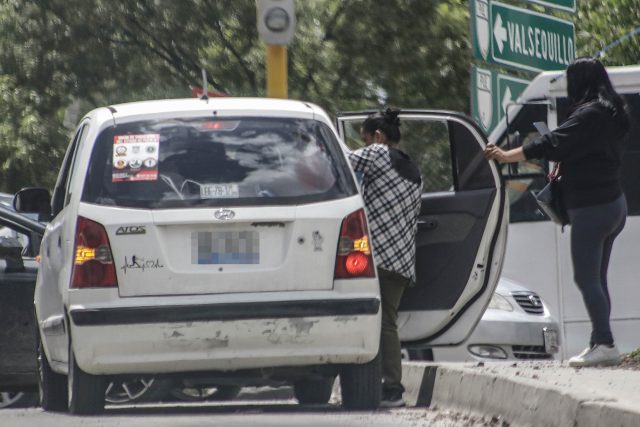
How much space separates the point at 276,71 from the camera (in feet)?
37.2

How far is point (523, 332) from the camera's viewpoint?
11969mm

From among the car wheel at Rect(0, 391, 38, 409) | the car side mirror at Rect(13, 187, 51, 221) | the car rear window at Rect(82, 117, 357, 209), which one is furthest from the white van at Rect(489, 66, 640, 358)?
the car rear window at Rect(82, 117, 357, 209)

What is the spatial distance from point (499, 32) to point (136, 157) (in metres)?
7.28

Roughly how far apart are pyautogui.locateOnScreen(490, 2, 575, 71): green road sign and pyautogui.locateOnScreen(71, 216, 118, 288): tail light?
7.49 m

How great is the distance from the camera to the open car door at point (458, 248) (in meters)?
9.66

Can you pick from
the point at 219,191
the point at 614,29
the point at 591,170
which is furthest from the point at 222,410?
the point at 614,29

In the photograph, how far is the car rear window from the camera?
8.18 m

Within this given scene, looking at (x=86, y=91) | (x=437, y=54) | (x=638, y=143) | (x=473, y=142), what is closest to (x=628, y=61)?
(x=437, y=54)

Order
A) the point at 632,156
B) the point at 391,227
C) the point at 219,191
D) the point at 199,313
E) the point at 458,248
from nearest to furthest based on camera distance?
1. the point at 199,313
2. the point at 219,191
3. the point at 391,227
4. the point at 458,248
5. the point at 632,156

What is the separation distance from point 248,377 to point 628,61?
11.0m

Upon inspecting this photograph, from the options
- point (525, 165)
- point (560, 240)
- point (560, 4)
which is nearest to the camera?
point (525, 165)

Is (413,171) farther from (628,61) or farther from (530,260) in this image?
(628,61)

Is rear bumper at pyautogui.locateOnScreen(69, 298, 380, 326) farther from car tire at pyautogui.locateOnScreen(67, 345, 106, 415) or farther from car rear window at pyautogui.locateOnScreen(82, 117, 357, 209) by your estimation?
car rear window at pyautogui.locateOnScreen(82, 117, 357, 209)

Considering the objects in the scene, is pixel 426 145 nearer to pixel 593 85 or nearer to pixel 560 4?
pixel 560 4
